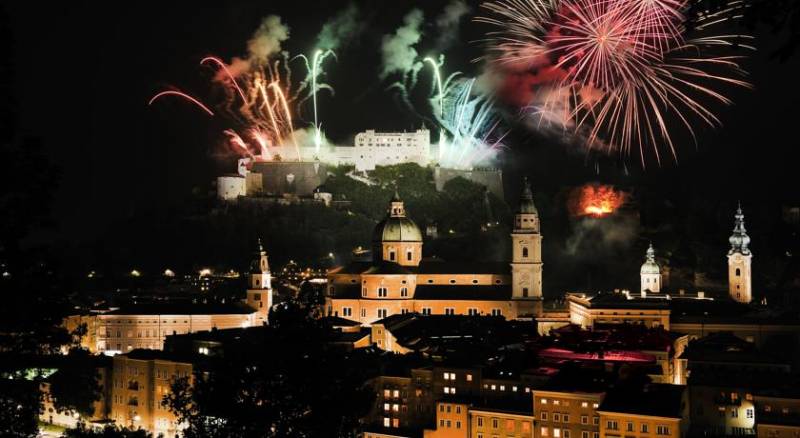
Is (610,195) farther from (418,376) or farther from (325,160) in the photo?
(418,376)

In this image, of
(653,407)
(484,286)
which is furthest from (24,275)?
(484,286)

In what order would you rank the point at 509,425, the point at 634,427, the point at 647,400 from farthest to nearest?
the point at 509,425
the point at 647,400
the point at 634,427

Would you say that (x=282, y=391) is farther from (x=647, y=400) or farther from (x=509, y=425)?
(x=509, y=425)

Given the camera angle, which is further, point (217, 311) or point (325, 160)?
point (325, 160)

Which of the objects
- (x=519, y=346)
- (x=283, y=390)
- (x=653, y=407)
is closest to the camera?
(x=283, y=390)

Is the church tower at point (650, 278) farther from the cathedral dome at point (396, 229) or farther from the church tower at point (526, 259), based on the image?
the cathedral dome at point (396, 229)

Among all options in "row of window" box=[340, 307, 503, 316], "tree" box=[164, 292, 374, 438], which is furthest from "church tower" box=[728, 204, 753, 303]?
"tree" box=[164, 292, 374, 438]

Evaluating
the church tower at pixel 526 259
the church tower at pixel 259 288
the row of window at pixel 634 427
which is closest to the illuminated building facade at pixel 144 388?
the church tower at pixel 259 288

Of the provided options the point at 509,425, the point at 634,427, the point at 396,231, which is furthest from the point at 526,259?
the point at 634,427
